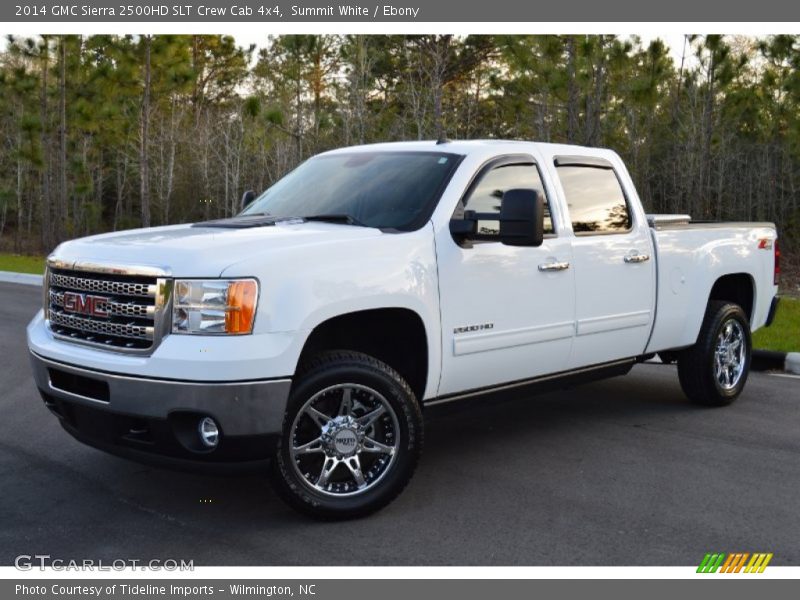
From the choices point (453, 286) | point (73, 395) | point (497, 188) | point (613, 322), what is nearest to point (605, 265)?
point (613, 322)

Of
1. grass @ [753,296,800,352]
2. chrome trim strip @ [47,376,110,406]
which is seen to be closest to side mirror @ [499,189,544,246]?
chrome trim strip @ [47,376,110,406]

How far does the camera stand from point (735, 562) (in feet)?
14.1

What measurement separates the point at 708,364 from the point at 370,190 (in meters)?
3.32

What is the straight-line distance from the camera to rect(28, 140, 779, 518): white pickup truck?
4441mm

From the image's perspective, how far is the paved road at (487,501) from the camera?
4426mm

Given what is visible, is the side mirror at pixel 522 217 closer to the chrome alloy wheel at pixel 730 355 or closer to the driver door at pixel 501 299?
the driver door at pixel 501 299

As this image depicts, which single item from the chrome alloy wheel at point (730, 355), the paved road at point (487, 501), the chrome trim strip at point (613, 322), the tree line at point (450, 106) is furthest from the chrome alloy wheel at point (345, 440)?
the tree line at point (450, 106)

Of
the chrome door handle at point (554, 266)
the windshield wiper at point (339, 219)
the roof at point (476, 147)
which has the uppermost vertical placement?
the roof at point (476, 147)

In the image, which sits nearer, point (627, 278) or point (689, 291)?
point (627, 278)

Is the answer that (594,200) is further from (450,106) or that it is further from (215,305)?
(450,106)

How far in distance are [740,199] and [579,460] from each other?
2451 centimetres

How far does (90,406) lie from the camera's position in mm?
4691

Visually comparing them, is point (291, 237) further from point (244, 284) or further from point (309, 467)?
point (309, 467)

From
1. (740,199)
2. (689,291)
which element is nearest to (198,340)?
(689,291)
